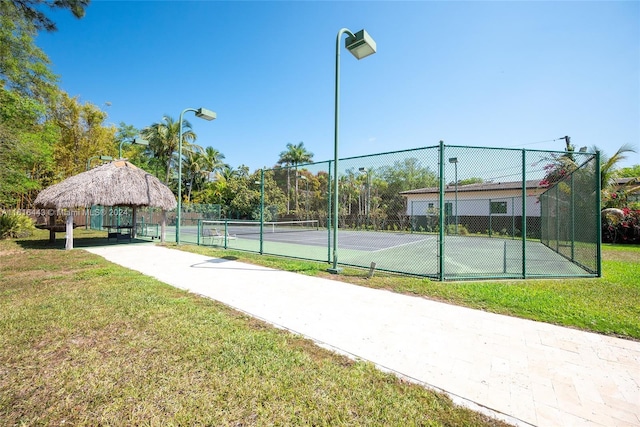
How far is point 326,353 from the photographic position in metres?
2.93

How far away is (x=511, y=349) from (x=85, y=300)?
6301 millimetres

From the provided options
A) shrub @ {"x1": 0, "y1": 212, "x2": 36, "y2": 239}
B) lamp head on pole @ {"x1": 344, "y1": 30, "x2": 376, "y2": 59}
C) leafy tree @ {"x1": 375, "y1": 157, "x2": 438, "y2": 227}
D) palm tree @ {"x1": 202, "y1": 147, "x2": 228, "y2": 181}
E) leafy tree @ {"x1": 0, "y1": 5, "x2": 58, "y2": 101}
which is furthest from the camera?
palm tree @ {"x1": 202, "y1": 147, "x2": 228, "y2": 181}

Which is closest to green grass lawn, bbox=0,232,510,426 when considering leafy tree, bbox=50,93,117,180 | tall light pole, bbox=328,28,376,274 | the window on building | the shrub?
tall light pole, bbox=328,28,376,274

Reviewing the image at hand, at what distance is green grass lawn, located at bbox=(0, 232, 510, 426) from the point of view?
200 centimetres

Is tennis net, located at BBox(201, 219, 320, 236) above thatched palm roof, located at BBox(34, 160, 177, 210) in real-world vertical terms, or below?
below

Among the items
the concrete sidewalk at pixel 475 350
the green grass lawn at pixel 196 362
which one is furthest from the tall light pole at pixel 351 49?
the green grass lawn at pixel 196 362

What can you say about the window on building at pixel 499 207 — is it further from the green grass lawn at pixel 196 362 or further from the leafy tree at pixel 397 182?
the green grass lawn at pixel 196 362

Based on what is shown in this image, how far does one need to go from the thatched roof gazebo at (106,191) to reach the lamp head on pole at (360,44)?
1112 centimetres

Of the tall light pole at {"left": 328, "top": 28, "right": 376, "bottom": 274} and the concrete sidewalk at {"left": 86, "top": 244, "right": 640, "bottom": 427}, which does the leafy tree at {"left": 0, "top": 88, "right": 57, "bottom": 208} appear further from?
the tall light pole at {"left": 328, "top": 28, "right": 376, "bottom": 274}

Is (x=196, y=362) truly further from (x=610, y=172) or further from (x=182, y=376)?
(x=610, y=172)

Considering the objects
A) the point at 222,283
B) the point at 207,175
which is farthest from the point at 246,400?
the point at 207,175

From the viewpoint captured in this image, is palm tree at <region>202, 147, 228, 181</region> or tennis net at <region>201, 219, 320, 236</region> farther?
palm tree at <region>202, 147, 228, 181</region>

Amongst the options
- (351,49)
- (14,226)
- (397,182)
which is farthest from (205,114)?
(14,226)

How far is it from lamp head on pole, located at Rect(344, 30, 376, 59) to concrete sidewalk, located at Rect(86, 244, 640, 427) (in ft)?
17.1
